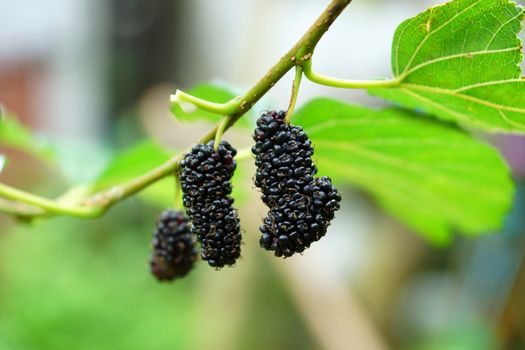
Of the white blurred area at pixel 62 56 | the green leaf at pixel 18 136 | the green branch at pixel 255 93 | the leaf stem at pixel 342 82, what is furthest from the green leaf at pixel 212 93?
the white blurred area at pixel 62 56

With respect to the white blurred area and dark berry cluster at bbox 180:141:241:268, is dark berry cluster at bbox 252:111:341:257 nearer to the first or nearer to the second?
dark berry cluster at bbox 180:141:241:268

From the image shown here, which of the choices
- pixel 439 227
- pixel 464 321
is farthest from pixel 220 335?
pixel 439 227

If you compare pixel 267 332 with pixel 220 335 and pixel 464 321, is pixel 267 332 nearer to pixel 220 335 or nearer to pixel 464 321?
pixel 220 335

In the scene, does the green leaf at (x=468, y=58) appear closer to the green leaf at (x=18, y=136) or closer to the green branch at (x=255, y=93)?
the green branch at (x=255, y=93)

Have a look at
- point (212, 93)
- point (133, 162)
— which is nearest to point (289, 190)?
point (212, 93)

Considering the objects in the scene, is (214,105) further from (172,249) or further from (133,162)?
(133,162)
